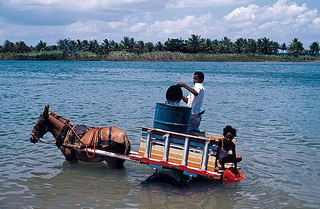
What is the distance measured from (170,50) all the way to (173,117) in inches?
5571

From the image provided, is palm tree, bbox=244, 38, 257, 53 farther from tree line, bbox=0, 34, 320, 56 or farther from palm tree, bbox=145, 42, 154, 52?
palm tree, bbox=145, 42, 154, 52

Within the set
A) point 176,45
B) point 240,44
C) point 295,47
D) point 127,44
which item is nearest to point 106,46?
point 127,44

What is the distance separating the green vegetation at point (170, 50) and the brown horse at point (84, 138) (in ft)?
390

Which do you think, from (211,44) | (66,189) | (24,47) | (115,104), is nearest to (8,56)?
(24,47)

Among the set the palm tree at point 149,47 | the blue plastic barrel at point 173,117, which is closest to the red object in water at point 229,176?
the blue plastic barrel at point 173,117

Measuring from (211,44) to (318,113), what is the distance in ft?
432

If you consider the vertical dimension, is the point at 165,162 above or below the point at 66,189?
above

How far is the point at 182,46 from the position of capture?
468 feet

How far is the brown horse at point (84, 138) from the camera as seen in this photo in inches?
302

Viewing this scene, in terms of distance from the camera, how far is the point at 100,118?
594 inches

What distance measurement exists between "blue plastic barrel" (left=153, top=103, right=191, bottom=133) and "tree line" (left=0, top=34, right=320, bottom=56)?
132m

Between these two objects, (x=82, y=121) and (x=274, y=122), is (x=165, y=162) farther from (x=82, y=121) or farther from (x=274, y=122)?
(x=274, y=122)

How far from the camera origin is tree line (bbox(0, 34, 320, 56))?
140500mm

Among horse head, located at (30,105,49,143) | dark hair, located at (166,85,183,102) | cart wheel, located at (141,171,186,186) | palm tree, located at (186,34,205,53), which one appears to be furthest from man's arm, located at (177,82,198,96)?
palm tree, located at (186,34,205,53)
